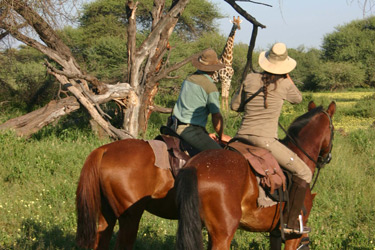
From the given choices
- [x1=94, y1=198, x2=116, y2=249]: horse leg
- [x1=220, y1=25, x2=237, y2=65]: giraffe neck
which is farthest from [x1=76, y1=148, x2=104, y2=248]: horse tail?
[x1=220, y1=25, x2=237, y2=65]: giraffe neck

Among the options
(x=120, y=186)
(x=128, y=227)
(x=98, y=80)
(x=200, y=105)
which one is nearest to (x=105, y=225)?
(x=128, y=227)

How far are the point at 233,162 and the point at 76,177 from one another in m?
4.76

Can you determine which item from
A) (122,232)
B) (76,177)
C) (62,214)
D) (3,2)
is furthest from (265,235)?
(3,2)

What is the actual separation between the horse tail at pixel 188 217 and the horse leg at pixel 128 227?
1061 mm

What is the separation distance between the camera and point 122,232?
16.3 feet

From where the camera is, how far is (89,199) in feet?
15.9

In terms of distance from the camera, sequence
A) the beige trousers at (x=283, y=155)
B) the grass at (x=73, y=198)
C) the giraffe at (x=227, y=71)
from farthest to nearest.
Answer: the giraffe at (x=227, y=71)
the grass at (x=73, y=198)
the beige trousers at (x=283, y=155)

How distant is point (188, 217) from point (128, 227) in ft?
4.07

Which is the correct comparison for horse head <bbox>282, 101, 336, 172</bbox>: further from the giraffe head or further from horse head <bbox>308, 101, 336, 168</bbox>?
the giraffe head

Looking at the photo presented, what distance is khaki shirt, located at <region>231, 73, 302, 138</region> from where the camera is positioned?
473 centimetres

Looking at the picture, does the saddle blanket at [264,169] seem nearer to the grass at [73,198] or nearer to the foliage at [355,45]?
the grass at [73,198]

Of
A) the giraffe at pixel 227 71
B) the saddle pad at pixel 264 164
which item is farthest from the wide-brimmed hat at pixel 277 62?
the giraffe at pixel 227 71

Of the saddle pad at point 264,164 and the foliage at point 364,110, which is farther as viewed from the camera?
the foliage at point 364,110

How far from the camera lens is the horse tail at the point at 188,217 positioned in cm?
388
